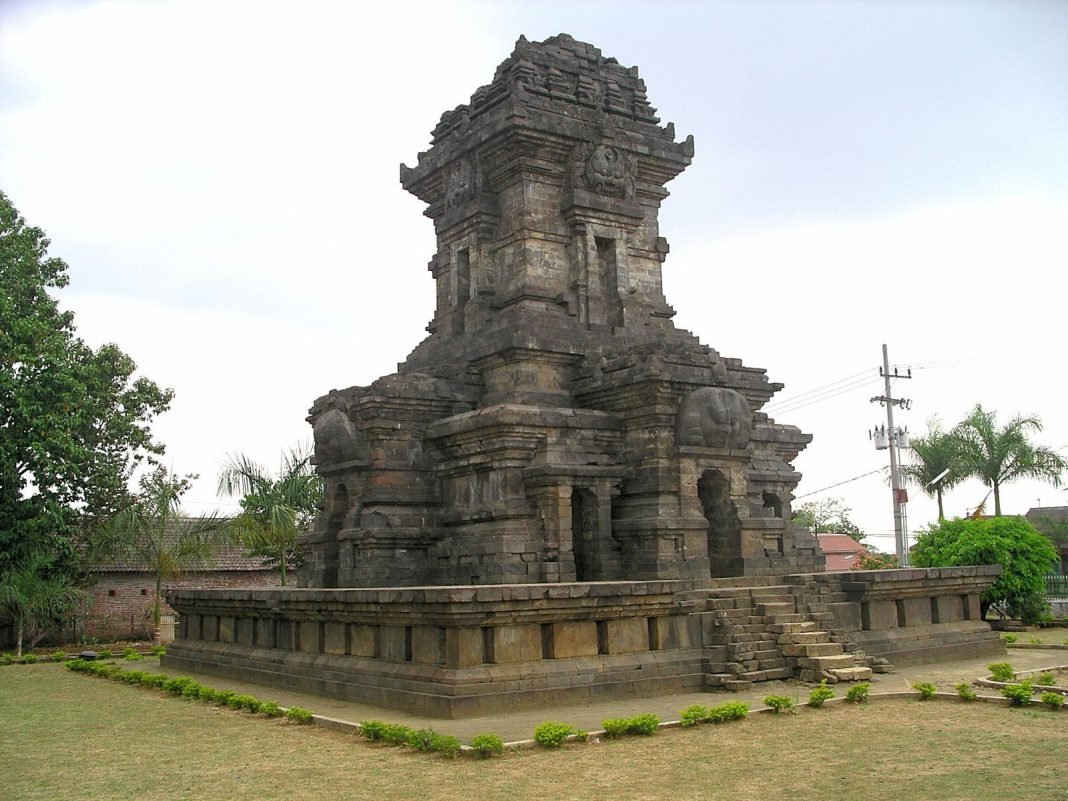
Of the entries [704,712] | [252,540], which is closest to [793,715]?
[704,712]

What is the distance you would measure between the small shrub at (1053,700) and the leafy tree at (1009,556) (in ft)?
47.6

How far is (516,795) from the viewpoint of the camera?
9.47 metres

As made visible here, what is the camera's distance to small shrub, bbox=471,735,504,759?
36.1ft

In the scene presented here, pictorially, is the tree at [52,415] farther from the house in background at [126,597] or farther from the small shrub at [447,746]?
the small shrub at [447,746]

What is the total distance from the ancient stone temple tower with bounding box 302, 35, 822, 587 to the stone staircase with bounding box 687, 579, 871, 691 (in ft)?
5.16

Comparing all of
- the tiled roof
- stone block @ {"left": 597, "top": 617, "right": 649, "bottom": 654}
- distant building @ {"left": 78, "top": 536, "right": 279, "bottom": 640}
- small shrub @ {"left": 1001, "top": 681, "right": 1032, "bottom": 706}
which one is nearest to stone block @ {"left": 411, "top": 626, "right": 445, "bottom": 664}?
stone block @ {"left": 597, "top": 617, "right": 649, "bottom": 654}

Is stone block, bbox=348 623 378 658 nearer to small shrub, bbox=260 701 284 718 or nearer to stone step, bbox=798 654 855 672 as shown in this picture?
small shrub, bbox=260 701 284 718

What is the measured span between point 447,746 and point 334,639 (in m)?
5.77

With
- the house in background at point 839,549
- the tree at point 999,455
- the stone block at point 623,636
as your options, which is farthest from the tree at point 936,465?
the stone block at point 623,636

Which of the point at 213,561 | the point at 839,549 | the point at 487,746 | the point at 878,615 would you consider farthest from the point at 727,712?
the point at 839,549

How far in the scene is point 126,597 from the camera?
31.9 metres

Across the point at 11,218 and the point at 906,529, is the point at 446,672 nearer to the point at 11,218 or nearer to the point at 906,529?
the point at 11,218

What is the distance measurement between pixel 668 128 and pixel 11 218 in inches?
698

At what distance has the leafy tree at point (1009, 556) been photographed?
2719cm
